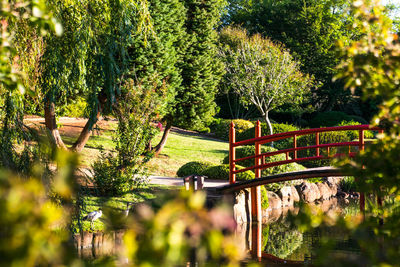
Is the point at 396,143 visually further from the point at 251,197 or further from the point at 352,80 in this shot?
the point at 251,197

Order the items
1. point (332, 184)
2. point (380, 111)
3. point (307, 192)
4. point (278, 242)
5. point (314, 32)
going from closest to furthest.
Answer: point (380, 111)
point (278, 242)
point (307, 192)
point (332, 184)
point (314, 32)

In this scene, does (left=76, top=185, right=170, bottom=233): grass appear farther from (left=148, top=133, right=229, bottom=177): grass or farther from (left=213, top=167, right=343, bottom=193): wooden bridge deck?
(left=148, top=133, right=229, bottom=177): grass

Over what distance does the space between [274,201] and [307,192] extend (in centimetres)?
162

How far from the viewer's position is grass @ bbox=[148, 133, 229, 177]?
46.1ft

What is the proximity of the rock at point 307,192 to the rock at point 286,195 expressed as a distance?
56 cm

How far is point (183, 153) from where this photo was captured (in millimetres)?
16344

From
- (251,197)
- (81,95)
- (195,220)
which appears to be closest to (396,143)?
(195,220)

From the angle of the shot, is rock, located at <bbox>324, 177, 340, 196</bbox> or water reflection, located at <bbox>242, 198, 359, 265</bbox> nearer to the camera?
water reflection, located at <bbox>242, 198, 359, 265</bbox>

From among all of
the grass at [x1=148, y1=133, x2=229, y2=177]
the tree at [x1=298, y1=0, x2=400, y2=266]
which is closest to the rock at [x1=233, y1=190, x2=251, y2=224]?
the grass at [x1=148, y1=133, x2=229, y2=177]

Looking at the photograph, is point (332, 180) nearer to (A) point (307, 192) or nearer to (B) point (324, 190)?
(B) point (324, 190)

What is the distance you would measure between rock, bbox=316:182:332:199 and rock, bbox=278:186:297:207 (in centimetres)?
157

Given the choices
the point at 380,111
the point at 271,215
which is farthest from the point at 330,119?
the point at 380,111

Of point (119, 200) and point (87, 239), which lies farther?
point (119, 200)

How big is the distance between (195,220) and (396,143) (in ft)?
5.09
